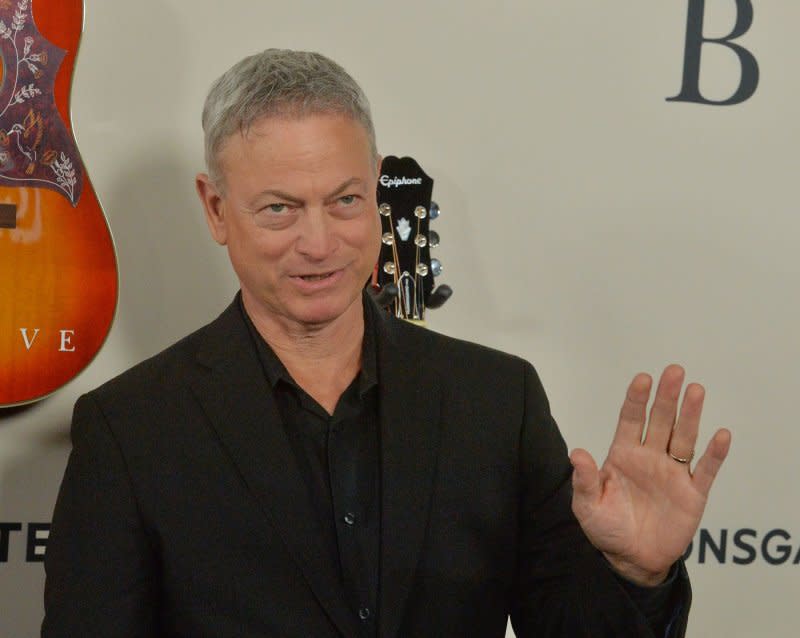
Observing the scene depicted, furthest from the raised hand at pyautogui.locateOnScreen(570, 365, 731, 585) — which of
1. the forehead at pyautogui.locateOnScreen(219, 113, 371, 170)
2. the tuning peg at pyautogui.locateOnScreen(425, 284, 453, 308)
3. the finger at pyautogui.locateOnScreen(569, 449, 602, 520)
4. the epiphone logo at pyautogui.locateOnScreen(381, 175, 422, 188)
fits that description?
the epiphone logo at pyautogui.locateOnScreen(381, 175, 422, 188)

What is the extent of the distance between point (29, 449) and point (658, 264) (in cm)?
125

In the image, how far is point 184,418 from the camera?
1.51 meters

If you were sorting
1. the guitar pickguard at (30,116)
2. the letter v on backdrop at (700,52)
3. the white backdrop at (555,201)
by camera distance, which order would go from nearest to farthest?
the guitar pickguard at (30,116) < the white backdrop at (555,201) < the letter v on backdrop at (700,52)

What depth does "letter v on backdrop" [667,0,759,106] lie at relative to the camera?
7.73ft

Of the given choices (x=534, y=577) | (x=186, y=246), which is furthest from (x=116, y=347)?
(x=534, y=577)

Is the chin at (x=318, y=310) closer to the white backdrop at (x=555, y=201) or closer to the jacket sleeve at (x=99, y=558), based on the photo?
the jacket sleeve at (x=99, y=558)

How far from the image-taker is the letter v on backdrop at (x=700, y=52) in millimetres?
2357

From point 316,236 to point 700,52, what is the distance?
1.21m

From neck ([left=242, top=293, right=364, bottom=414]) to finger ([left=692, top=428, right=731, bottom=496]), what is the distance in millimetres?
465

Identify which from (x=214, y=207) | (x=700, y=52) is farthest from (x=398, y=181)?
(x=700, y=52)

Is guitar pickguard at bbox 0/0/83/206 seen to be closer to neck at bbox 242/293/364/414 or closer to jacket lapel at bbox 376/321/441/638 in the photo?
neck at bbox 242/293/364/414

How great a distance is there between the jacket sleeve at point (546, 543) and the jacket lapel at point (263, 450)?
0.89 ft

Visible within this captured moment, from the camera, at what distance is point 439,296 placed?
2047mm

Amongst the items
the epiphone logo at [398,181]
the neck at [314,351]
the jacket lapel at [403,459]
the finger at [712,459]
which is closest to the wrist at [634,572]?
the finger at [712,459]
